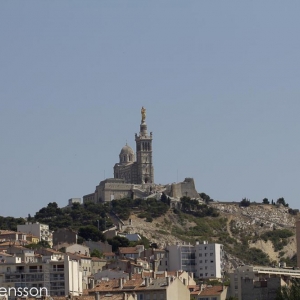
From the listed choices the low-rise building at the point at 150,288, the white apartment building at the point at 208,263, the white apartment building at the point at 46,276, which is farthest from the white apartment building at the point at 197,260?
the low-rise building at the point at 150,288

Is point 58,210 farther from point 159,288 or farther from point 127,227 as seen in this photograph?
point 159,288

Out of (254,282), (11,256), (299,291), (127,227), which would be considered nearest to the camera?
(299,291)

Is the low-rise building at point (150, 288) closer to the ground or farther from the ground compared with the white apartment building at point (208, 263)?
closer to the ground

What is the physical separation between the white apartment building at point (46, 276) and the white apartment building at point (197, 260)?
33305 millimetres

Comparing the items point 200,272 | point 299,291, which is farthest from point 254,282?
point 200,272

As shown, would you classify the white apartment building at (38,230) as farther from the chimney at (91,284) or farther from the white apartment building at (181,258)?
the chimney at (91,284)

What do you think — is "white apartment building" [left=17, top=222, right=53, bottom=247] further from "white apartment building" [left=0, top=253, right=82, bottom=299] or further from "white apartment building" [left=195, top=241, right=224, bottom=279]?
"white apartment building" [left=0, top=253, right=82, bottom=299]

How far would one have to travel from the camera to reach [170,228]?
646 feet

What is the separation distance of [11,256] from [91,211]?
230 ft

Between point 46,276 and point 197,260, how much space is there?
3862 cm

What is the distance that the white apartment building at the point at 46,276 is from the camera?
371 ft

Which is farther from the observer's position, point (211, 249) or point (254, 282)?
point (211, 249)

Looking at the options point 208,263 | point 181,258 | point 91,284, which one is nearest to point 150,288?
point 91,284

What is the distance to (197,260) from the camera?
151 metres
